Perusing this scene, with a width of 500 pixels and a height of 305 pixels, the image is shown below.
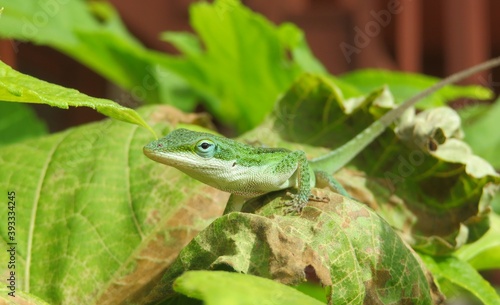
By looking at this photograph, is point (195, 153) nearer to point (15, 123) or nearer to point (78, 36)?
point (15, 123)

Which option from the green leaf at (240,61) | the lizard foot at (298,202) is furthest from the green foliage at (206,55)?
the lizard foot at (298,202)

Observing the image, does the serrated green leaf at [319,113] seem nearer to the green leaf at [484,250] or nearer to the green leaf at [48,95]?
the green leaf at [484,250]

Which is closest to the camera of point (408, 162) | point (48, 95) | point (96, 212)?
point (48, 95)

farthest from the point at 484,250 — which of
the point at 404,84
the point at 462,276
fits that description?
the point at 404,84

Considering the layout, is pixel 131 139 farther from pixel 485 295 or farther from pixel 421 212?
pixel 485 295

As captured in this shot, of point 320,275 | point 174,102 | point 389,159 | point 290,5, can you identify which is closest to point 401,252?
point 320,275
